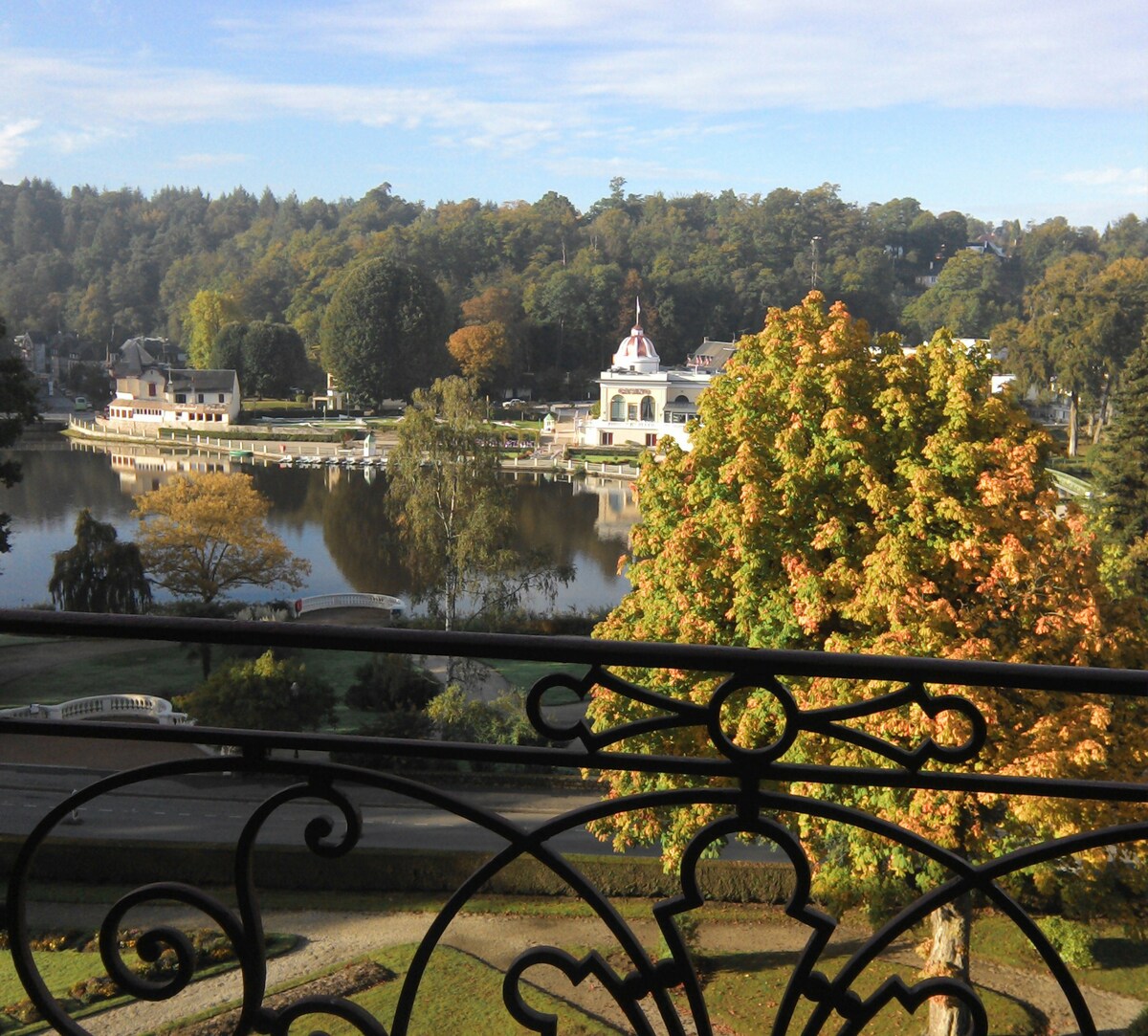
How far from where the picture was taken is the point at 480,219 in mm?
59906

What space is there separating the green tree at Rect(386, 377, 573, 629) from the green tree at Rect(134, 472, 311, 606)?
2.66 m

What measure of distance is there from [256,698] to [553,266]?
45349mm

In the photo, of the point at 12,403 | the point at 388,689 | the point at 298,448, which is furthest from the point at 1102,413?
the point at 12,403

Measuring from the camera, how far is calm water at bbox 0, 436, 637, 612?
69.4 ft

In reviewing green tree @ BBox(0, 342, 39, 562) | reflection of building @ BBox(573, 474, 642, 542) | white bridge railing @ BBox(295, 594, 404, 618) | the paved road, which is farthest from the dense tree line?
the paved road

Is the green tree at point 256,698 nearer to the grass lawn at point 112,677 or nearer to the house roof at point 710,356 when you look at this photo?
the grass lawn at point 112,677

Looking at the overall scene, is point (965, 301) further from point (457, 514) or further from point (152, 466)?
point (457, 514)

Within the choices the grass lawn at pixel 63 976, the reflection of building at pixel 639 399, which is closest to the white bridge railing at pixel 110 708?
the grass lawn at pixel 63 976

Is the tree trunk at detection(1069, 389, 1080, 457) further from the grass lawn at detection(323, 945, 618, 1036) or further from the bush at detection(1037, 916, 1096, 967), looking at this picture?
the grass lawn at detection(323, 945, 618, 1036)

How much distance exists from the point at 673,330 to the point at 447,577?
3520 cm

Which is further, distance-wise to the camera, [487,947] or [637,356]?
[637,356]

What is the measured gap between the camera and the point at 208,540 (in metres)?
18.3

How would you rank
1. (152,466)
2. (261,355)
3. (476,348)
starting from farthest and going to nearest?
(261,355)
(476,348)
(152,466)

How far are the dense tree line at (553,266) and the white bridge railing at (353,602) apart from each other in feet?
83.6
